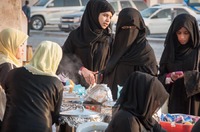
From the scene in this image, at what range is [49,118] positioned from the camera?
375 cm

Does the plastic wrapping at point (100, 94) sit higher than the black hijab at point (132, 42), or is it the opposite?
the black hijab at point (132, 42)

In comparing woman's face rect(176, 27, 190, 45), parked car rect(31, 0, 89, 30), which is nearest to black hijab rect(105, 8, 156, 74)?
woman's face rect(176, 27, 190, 45)

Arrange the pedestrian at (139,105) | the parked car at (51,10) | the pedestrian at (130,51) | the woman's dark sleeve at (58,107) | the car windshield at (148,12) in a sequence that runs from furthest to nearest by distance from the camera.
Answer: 1. the parked car at (51,10)
2. the car windshield at (148,12)
3. the pedestrian at (130,51)
4. the woman's dark sleeve at (58,107)
5. the pedestrian at (139,105)

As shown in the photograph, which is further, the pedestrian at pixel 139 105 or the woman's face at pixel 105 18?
the woman's face at pixel 105 18

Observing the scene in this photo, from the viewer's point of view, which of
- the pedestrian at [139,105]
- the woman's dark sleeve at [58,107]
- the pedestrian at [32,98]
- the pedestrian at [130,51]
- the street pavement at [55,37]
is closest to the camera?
the pedestrian at [139,105]

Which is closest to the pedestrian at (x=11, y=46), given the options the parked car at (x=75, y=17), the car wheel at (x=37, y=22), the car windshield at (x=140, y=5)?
the parked car at (x=75, y=17)

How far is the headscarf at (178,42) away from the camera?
5023mm

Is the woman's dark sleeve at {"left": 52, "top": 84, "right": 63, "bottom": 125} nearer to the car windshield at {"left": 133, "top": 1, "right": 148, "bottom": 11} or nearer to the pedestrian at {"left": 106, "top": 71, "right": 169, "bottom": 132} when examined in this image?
the pedestrian at {"left": 106, "top": 71, "right": 169, "bottom": 132}

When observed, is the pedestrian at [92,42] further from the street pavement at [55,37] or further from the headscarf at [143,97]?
the street pavement at [55,37]

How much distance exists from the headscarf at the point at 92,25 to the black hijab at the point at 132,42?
0.42 metres

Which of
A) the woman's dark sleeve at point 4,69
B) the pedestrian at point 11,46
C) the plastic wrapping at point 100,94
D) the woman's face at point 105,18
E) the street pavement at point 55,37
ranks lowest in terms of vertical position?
the street pavement at point 55,37

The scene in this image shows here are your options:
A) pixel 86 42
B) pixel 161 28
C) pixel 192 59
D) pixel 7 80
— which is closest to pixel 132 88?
pixel 7 80

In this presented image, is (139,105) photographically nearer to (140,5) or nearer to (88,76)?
(88,76)

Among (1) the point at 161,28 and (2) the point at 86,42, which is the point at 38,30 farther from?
(2) the point at 86,42
